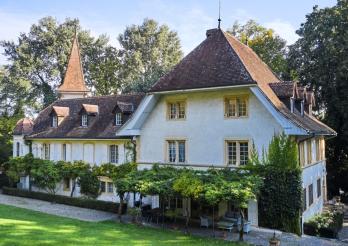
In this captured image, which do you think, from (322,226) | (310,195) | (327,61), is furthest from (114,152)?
(327,61)

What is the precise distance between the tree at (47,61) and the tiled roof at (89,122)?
64.7 ft

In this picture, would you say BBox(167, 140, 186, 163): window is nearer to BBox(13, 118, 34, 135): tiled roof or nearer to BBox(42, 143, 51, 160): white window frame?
BBox(42, 143, 51, 160): white window frame

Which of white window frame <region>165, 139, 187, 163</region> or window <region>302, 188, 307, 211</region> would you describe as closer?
window <region>302, 188, 307, 211</region>

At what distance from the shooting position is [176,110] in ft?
79.7

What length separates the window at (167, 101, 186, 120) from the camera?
24.1 metres

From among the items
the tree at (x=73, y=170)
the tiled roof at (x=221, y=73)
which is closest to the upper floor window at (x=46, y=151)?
the tree at (x=73, y=170)

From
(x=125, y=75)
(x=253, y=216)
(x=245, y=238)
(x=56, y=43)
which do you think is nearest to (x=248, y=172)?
(x=253, y=216)

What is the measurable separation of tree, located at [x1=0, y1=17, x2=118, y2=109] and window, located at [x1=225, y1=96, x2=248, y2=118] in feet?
130

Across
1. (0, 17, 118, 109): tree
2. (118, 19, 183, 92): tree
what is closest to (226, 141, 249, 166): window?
(118, 19, 183, 92): tree

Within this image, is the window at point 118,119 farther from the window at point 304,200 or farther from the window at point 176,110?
the window at point 304,200

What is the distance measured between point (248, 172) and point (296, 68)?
19.0 metres

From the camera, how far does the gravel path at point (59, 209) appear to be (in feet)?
77.8

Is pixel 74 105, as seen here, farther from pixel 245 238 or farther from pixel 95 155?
pixel 245 238

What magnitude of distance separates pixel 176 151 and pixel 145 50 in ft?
121
